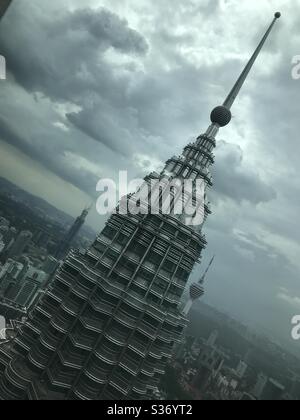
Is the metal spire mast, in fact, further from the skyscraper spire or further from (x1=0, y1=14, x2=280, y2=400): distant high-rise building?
(x1=0, y1=14, x2=280, y2=400): distant high-rise building

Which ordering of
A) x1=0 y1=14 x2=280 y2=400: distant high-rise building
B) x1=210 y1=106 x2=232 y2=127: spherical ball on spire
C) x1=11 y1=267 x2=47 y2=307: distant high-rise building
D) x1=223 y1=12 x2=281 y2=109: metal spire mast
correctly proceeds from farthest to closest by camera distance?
x1=11 y1=267 x2=47 y2=307: distant high-rise building, x1=223 y1=12 x2=281 y2=109: metal spire mast, x1=210 y1=106 x2=232 y2=127: spherical ball on spire, x1=0 y1=14 x2=280 y2=400: distant high-rise building

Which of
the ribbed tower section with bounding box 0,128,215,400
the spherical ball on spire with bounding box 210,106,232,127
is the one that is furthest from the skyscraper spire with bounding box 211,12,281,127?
the ribbed tower section with bounding box 0,128,215,400

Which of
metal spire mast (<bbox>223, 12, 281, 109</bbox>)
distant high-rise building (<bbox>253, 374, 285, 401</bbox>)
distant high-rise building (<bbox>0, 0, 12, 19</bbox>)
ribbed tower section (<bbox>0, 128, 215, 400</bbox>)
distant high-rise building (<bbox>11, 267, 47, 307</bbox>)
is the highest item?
metal spire mast (<bbox>223, 12, 281, 109</bbox>)

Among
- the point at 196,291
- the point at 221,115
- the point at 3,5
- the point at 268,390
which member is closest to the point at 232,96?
the point at 221,115

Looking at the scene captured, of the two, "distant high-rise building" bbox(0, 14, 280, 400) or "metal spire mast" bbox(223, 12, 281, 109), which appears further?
"metal spire mast" bbox(223, 12, 281, 109)

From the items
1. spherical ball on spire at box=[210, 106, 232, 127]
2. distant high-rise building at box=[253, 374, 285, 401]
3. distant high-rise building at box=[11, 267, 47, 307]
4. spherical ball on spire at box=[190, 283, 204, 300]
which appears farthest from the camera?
distant high-rise building at box=[253, 374, 285, 401]

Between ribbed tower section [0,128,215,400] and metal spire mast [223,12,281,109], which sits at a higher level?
metal spire mast [223,12,281,109]
